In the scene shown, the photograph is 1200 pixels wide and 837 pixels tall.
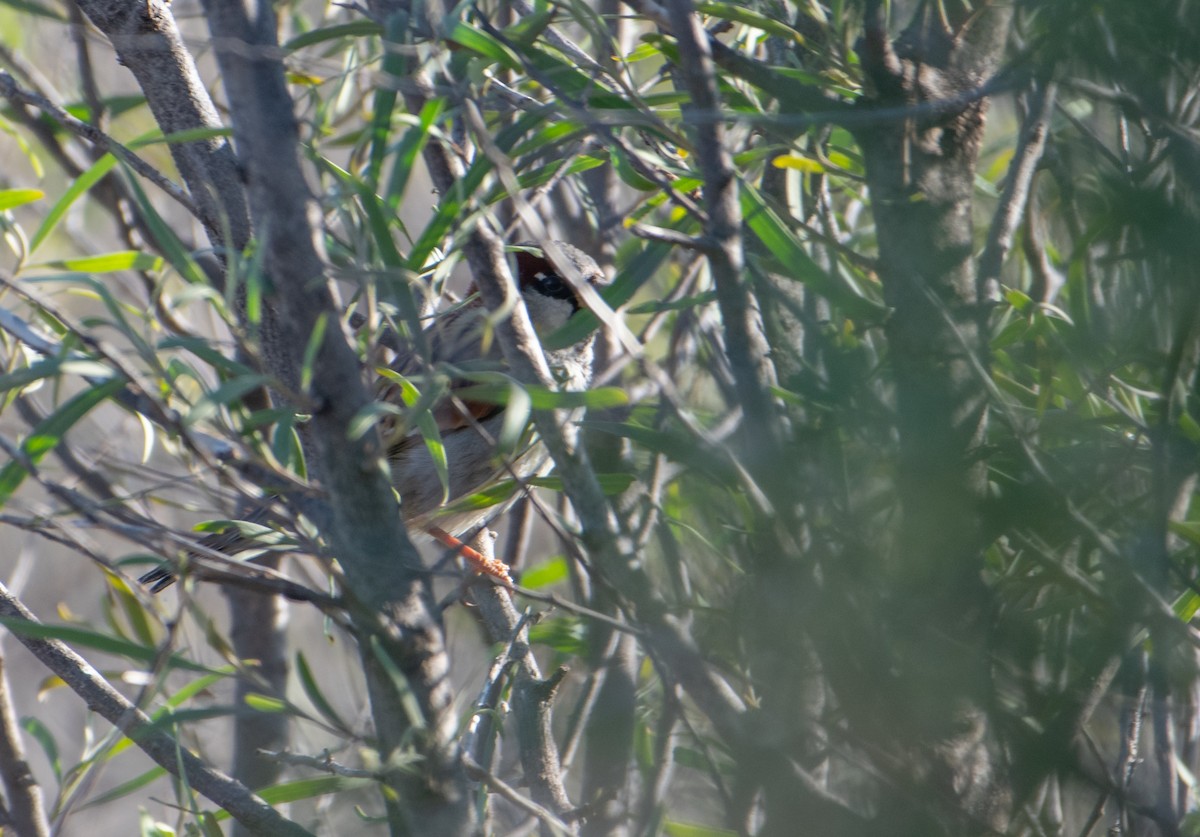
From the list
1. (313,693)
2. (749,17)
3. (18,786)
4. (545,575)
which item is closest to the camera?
(313,693)

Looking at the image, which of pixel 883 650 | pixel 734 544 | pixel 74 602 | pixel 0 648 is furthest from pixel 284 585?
pixel 74 602

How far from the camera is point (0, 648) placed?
7.22 feet

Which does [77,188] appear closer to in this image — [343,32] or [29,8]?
[343,32]

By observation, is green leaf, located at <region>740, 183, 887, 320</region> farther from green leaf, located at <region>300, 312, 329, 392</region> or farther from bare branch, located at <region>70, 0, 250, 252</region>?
bare branch, located at <region>70, 0, 250, 252</region>

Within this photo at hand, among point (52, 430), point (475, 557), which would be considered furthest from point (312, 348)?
point (475, 557)

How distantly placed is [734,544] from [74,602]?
5975mm

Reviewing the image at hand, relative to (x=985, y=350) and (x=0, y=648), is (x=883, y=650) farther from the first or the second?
(x=0, y=648)

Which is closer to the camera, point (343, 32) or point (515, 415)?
point (515, 415)

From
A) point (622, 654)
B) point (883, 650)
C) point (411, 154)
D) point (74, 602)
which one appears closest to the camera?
point (883, 650)

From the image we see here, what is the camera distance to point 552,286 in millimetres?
3527

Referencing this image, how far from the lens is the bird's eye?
348cm

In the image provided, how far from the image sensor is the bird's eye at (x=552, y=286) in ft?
11.4

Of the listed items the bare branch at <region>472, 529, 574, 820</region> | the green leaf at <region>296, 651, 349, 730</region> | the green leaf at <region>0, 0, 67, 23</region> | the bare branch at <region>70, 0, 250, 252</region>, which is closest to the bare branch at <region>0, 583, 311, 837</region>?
the green leaf at <region>296, 651, 349, 730</region>

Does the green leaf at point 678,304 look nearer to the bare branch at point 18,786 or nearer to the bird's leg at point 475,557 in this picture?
the bird's leg at point 475,557
